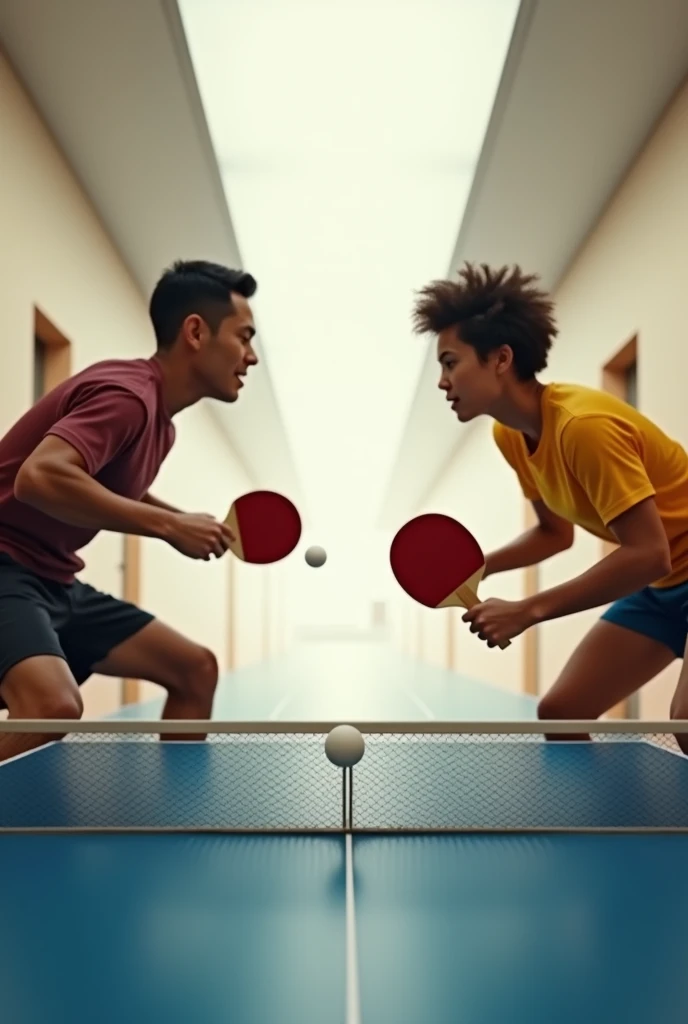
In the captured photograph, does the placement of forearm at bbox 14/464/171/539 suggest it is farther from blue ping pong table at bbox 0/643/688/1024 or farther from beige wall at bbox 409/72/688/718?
beige wall at bbox 409/72/688/718

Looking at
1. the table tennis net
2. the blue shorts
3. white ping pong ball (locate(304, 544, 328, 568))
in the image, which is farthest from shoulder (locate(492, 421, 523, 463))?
the table tennis net

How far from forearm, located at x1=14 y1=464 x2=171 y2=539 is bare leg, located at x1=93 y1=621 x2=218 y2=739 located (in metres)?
0.64

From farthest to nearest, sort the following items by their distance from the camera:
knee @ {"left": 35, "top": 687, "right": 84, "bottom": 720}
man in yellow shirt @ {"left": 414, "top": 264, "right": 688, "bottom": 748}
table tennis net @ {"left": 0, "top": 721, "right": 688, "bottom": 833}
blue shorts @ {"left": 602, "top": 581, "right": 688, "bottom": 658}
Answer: blue shorts @ {"left": 602, "top": 581, "right": 688, "bottom": 658}, man in yellow shirt @ {"left": 414, "top": 264, "right": 688, "bottom": 748}, knee @ {"left": 35, "top": 687, "right": 84, "bottom": 720}, table tennis net @ {"left": 0, "top": 721, "right": 688, "bottom": 833}

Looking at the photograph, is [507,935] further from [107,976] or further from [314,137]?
[314,137]

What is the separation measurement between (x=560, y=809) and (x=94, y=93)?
13.7 feet

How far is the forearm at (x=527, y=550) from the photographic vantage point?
312 cm

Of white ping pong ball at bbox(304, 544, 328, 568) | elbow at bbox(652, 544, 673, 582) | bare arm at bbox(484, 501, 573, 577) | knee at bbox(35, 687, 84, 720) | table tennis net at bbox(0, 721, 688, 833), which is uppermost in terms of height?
bare arm at bbox(484, 501, 573, 577)

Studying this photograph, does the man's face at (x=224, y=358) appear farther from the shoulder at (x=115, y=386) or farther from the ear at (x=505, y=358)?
the ear at (x=505, y=358)

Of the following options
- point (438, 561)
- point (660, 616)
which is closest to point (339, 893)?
point (438, 561)

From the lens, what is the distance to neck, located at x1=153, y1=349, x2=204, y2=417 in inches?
115

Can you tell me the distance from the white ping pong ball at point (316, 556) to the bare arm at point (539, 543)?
0.64 metres

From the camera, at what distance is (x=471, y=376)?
9.42 ft

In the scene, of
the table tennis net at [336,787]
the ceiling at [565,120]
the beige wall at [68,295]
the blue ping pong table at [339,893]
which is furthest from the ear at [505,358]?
the beige wall at [68,295]

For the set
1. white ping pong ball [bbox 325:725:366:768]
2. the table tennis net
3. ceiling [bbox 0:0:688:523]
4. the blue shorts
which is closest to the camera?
white ping pong ball [bbox 325:725:366:768]
